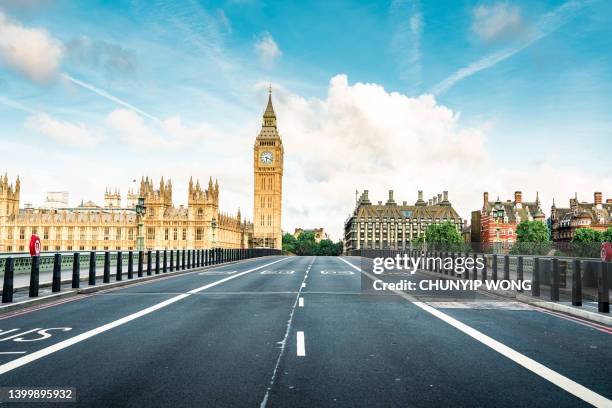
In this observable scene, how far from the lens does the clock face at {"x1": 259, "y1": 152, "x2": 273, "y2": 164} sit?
174875 millimetres

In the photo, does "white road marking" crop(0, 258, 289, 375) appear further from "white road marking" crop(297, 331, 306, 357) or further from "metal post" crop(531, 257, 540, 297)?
"metal post" crop(531, 257, 540, 297)

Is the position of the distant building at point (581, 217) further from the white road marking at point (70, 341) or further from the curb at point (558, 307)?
Result: the white road marking at point (70, 341)

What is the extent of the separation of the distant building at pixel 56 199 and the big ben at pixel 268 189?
58.9 meters

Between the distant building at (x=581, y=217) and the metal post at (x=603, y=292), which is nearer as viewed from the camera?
the metal post at (x=603, y=292)

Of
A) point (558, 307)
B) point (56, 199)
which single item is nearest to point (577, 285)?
point (558, 307)

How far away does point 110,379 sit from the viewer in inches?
266

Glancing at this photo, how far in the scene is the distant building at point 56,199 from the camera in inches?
6531

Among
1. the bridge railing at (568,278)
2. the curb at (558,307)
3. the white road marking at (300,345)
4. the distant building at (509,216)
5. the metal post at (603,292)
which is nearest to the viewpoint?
the white road marking at (300,345)

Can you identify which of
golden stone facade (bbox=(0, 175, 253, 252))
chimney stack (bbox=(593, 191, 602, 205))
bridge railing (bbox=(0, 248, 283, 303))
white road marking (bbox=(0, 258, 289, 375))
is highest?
chimney stack (bbox=(593, 191, 602, 205))

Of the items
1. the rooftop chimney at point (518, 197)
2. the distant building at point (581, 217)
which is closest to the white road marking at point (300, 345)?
the distant building at point (581, 217)

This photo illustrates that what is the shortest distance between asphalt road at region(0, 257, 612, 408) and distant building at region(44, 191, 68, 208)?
548 feet

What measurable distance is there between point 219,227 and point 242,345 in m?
118

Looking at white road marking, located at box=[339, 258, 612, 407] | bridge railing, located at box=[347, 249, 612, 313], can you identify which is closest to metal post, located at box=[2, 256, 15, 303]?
white road marking, located at box=[339, 258, 612, 407]

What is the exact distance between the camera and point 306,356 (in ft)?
26.8
